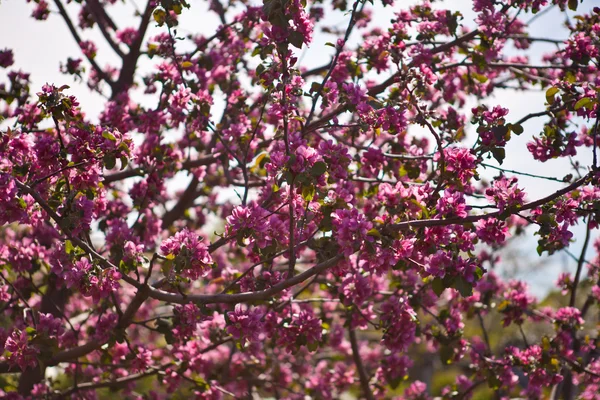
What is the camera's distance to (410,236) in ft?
11.4

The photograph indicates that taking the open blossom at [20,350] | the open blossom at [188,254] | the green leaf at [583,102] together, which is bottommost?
the open blossom at [20,350]

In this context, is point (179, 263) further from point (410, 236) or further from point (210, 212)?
point (210, 212)

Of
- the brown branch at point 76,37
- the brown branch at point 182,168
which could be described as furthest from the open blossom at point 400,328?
the brown branch at point 76,37

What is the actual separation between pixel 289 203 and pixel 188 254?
0.63 m

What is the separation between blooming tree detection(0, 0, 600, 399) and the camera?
3363mm

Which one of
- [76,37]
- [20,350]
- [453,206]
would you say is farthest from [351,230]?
[76,37]

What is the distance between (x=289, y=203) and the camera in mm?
3279

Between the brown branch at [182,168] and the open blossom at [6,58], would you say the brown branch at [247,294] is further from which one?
the open blossom at [6,58]

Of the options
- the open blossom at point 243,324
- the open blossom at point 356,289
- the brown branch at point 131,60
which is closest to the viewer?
the open blossom at point 243,324

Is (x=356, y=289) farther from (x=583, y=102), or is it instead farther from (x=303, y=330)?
(x=583, y=102)

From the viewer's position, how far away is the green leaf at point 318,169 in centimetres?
310

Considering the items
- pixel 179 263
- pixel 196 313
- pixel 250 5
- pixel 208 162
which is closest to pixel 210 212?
pixel 208 162

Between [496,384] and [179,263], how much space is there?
111 inches

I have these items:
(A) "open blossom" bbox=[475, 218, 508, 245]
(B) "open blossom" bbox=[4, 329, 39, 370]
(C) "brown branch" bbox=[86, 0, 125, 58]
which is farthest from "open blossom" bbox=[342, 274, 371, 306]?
(C) "brown branch" bbox=[86, 0, 125, 58]
